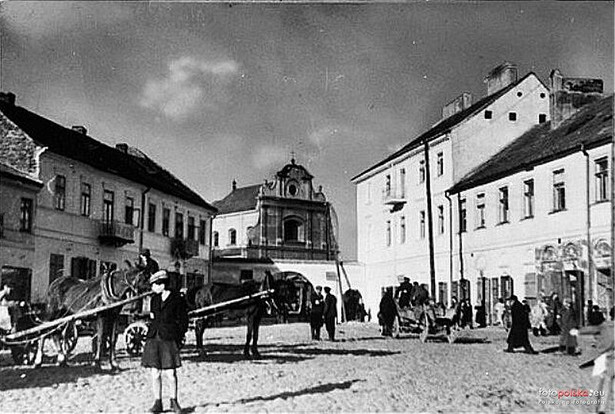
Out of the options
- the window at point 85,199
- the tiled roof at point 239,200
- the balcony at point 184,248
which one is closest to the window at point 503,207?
the tiled roof at point 239,200

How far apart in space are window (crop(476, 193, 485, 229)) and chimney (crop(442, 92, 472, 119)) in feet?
2.41

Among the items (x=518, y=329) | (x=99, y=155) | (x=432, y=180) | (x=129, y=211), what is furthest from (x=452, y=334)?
(x=99, y=155)

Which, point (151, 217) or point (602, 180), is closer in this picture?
point (602, 180)

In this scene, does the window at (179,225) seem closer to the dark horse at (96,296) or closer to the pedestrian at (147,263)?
the pedestrian at (147,263)

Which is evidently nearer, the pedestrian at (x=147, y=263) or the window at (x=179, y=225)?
the pedestrian at (x=147, y=263)

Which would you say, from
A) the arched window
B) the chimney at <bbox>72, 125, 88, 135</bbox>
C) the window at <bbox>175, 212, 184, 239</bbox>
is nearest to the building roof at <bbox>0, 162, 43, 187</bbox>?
the chimney at <bbox>72, 125, 88, 135</bbox>

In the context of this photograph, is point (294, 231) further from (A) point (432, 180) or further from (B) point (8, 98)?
(B) point (8, 98)

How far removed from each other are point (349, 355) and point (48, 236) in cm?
269

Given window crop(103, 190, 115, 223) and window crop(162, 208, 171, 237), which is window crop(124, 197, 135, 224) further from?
window crop(162, 208, 171, 237)

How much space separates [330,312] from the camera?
23.0 ft

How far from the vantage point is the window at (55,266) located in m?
6.06

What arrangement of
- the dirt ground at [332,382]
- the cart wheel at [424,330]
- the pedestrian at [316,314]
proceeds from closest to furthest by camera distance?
1. the dirt ground at [332,382]
2. the cart wheel at [424,330]
3. the pedestrian at [316,314]

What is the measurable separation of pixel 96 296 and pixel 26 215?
88cm

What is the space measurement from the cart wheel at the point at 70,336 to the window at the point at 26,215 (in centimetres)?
88
